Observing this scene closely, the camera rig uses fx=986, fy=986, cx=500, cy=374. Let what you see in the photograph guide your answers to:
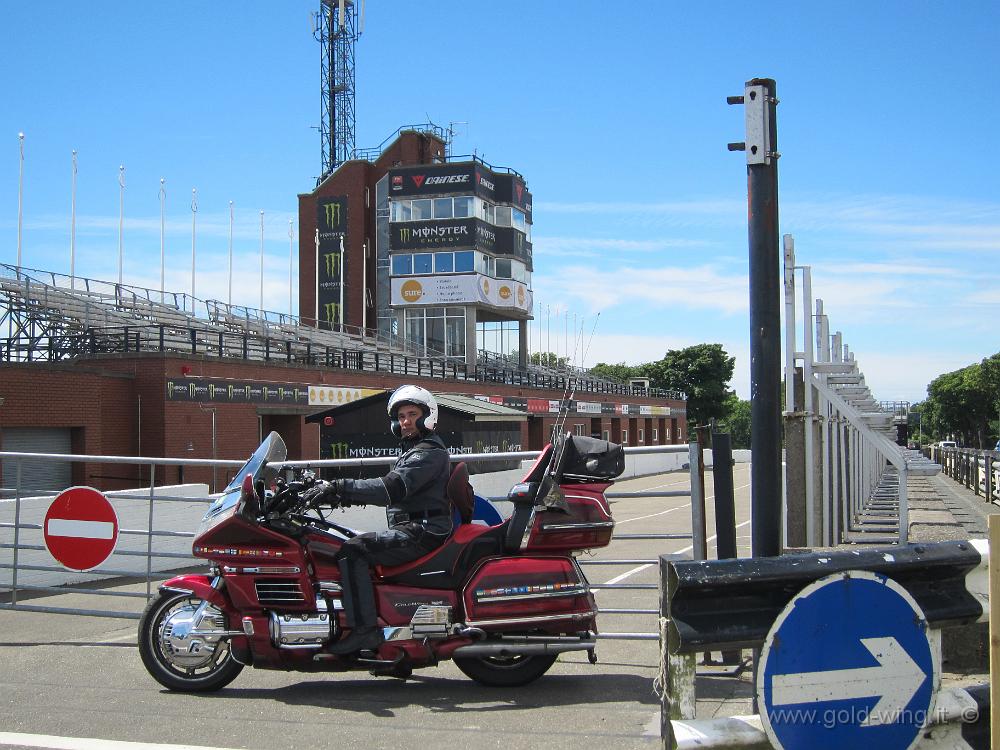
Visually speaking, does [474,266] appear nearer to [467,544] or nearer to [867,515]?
[867,515]

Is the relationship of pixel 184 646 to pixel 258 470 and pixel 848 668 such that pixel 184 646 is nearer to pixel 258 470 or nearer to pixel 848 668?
pixel 258 470

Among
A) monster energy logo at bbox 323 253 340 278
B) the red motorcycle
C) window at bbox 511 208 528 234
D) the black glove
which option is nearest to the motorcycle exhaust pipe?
the red motorcycle

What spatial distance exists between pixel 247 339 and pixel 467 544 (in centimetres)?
3004

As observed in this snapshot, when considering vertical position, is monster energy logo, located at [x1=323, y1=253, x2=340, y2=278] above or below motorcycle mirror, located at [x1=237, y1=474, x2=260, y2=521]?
above

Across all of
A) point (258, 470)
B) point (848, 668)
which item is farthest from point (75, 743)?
point (848, 668)

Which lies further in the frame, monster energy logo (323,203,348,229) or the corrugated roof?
monster energy logo (323,203,348,229)

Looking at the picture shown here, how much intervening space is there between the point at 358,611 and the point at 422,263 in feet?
179

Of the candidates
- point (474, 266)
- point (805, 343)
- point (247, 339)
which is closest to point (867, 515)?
point (805, 343)

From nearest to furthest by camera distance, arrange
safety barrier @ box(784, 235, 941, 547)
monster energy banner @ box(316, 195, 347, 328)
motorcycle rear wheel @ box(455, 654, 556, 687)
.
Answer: motorcycle rear wheel @ box(455, 654, 556, 687) → safety barrier @ box(784, 235, 941, 547) → monster energy banner @ box(316, 195, 347, 328)

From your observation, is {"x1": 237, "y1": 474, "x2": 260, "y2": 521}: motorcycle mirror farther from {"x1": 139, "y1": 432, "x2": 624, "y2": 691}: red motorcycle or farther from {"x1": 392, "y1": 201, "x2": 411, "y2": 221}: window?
{"x1": 392, "y1": 201, "x2": 411, "y2": 221}: window

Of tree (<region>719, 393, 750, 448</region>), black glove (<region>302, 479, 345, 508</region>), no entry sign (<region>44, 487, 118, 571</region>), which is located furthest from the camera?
tree (<region>719, 393, 750, 448</region>)

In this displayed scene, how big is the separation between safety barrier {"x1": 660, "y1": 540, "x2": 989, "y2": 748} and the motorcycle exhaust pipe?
2.58 m

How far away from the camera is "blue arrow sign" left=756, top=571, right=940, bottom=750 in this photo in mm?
3447

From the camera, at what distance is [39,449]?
26812 millimetres
